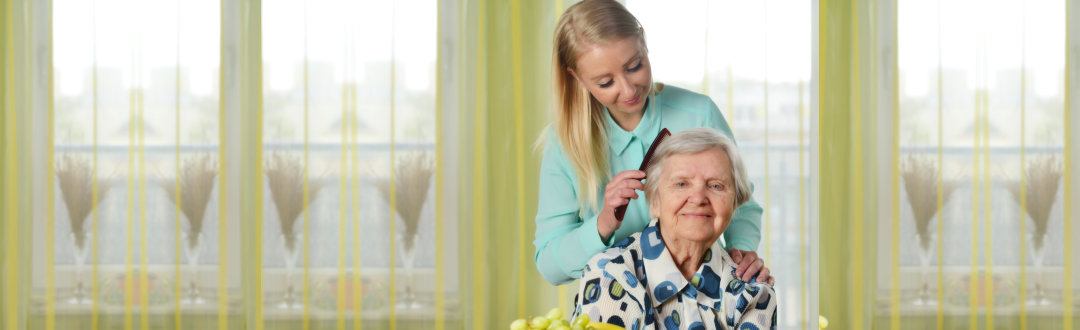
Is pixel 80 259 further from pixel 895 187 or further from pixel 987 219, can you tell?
pixel 987 219

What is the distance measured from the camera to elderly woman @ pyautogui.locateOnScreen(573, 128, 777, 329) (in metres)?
1.62

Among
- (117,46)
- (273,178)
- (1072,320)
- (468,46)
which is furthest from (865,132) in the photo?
(117,46)

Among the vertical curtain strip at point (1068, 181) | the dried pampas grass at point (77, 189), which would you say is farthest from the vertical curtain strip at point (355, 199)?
the vertical curtain strip at point (1068, 181)

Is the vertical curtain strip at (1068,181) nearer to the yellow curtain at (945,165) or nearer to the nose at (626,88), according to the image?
the yellow curtain at (945,165)

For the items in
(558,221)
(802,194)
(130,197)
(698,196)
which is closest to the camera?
(698,196)

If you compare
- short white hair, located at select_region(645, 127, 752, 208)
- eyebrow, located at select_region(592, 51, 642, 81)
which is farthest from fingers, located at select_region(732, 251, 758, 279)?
eyebrow, located at select_region(592, 51, 642, 81)

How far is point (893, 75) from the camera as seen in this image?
3955 millimetres

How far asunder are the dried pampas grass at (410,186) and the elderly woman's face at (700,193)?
2548mm

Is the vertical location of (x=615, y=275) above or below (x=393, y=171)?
below

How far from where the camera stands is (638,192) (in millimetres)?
1833

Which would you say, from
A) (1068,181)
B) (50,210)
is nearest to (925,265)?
(1068,181)

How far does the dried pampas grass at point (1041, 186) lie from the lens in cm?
399

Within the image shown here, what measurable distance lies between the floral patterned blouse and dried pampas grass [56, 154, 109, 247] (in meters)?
3.36

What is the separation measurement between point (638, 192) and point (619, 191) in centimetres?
19
